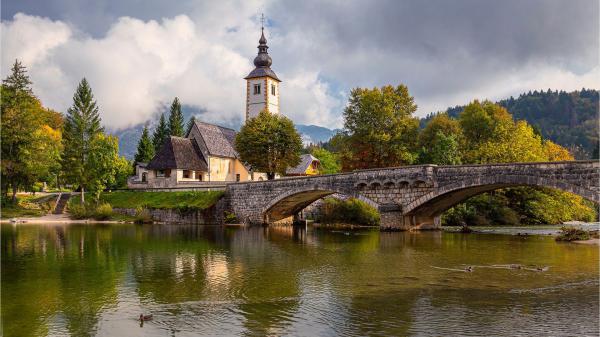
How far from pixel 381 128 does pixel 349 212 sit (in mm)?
12002

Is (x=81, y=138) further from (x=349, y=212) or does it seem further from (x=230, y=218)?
(x=349, y=212)

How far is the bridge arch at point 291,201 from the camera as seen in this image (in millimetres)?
45969

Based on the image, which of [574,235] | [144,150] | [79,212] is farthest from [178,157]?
[574,235]

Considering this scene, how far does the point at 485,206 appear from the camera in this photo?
5278 centimetres

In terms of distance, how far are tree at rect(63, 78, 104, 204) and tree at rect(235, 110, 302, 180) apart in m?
18.3

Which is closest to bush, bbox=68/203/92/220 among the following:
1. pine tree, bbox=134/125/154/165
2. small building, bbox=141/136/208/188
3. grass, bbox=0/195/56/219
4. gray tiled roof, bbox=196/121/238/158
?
grass, bbox=0/195/56/219

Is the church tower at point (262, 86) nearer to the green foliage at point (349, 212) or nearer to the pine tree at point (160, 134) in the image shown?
the pine tree at point (160, 134)

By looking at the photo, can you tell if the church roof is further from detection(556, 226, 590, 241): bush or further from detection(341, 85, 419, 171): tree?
detection(556, 226, 590, 241): bush

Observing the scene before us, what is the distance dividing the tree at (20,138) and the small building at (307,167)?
42814 millimetres

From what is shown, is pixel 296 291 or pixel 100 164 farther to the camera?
pixel 100 164

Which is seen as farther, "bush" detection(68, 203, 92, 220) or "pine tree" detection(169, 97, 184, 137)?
"pine tree" detection(169, 97, 184, 137)

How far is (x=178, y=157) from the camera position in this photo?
219 feet

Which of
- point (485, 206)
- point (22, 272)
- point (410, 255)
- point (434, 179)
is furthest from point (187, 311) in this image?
point (485, 206)

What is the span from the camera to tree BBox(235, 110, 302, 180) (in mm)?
61531
